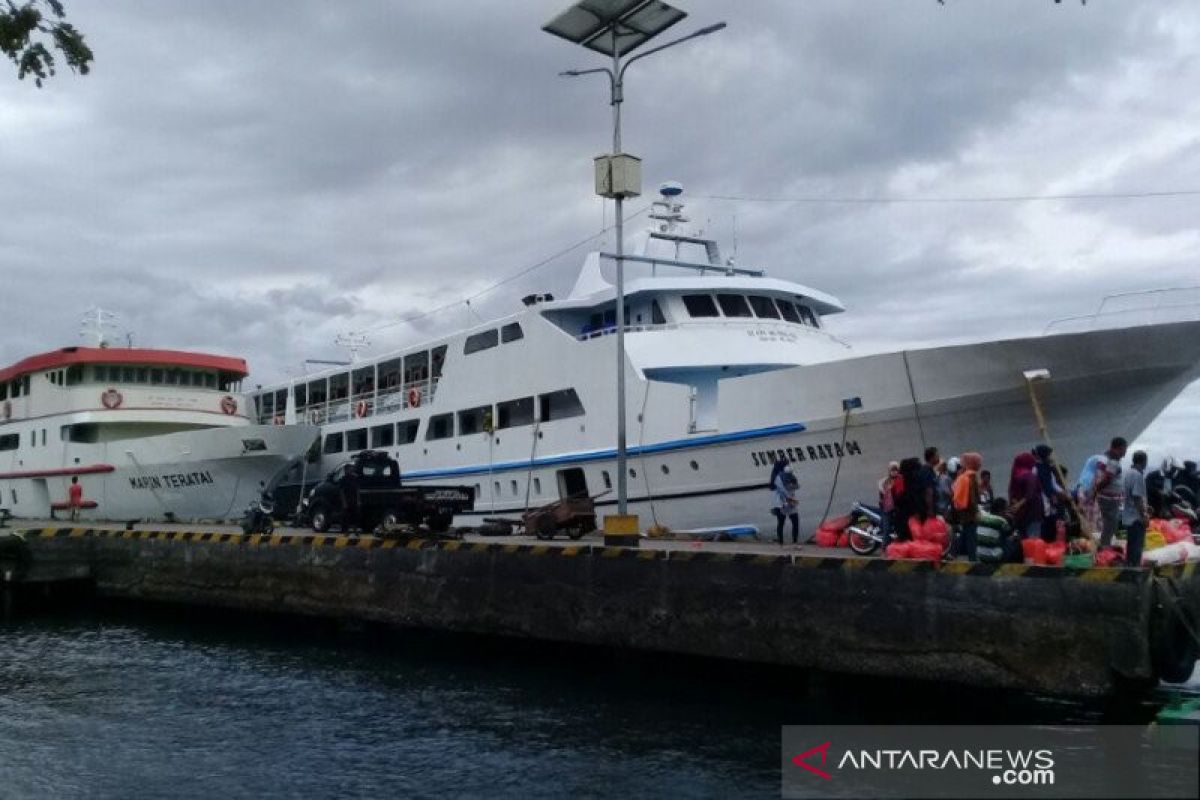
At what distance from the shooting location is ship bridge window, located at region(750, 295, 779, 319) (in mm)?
21406

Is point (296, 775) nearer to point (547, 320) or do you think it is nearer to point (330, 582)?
point (330, 582)

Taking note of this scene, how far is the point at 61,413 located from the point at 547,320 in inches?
758

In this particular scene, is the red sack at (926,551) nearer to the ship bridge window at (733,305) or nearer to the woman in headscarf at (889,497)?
the woman in headscarf at (889,497)

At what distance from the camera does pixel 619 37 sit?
1494cm

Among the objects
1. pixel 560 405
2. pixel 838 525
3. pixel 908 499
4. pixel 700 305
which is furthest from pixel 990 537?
pixel 560 405

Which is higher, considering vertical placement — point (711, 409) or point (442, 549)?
point (711, 409)

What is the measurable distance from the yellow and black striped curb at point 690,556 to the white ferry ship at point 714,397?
394 centimetres

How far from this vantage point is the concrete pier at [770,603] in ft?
32.1

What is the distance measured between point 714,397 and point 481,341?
274 inches

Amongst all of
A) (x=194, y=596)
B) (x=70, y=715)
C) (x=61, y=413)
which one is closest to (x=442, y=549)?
(x=70, y=715)

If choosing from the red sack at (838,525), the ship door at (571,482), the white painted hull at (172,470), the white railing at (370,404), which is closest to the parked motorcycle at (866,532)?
the red sack at (838,525)

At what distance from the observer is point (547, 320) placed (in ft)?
71.5

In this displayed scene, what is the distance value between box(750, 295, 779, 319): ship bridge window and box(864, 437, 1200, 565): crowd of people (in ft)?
25.8

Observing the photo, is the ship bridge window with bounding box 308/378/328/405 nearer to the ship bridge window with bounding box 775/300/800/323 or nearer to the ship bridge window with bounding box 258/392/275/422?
the ship bridge window with bounding box 258/392/275/422
